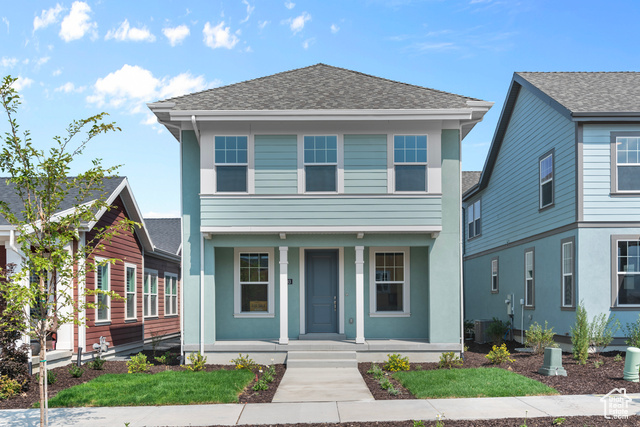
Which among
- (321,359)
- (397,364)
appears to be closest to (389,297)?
(397,364)

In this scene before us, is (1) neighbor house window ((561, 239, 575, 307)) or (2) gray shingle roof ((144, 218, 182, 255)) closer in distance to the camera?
(1) neighbor house window ((561, 239, 575, 307))

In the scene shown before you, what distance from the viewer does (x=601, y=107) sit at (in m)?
14.8

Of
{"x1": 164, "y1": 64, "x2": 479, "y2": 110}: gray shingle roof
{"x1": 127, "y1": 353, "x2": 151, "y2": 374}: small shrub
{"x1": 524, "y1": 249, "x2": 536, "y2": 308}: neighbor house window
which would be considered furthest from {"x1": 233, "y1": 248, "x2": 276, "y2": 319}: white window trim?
{"x1": 524, "y1": 249, "x2": 536, "y2": 308}: neighbor house window

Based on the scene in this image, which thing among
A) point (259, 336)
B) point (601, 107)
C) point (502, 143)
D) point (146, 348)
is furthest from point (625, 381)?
point (146, 348)

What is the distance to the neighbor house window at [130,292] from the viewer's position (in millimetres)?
18078

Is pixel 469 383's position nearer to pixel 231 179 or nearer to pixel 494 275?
pixel 231 179

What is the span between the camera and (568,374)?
38.6ft

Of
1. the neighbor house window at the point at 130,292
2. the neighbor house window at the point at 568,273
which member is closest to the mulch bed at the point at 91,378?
the neighbor house window at the point at 130,292

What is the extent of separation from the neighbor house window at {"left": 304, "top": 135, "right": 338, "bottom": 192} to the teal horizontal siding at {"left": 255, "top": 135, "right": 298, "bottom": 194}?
28 cm

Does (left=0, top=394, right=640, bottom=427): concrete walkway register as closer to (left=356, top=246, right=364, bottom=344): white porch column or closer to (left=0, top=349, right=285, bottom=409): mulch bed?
(left=0, top=349, right=285, bottom=409): mulch bed

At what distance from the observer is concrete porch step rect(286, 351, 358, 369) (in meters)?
13.2

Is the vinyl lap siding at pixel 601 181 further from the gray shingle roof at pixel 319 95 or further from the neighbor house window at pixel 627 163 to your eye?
the gray shingle roof at pixel 319 95

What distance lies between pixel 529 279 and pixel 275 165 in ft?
29.6

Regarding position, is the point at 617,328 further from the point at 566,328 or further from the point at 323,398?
the point at 323,398
